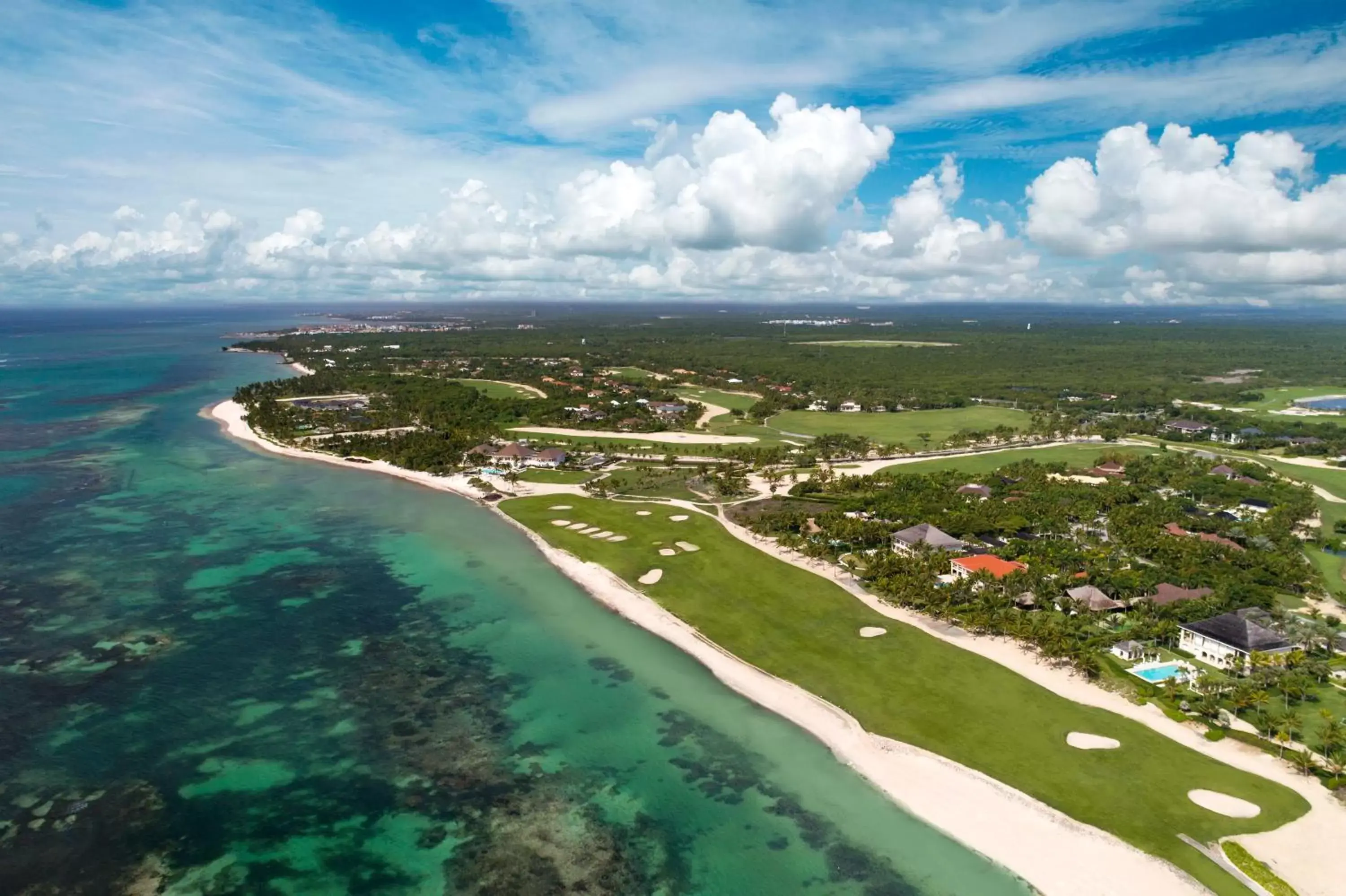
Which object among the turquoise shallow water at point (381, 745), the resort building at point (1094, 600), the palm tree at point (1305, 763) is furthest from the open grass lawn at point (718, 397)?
the palm tree at point (1305, 763)

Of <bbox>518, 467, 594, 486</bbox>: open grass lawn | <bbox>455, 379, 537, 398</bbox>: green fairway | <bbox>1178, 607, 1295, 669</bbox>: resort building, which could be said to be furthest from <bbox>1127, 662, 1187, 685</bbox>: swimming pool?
<bbox>455, 379, 537, 398</bbox>: green fairway

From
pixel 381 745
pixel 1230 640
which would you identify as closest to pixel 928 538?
pixel 1230 640

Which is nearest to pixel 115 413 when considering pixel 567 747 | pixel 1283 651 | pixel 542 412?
pixel 542 412

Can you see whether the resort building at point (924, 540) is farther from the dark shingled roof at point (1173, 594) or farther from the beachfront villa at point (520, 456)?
the beachfront villa at point (520, 456)

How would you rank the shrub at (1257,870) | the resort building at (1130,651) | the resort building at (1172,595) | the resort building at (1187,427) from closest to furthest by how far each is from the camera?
the shrub at (1257,870) → the resort building at (1130,651) → the resort building at (1172,595) → the resort building at (1187,427)

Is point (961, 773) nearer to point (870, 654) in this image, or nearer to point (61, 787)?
point (870, 654)

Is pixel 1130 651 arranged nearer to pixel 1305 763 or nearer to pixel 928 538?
pixel 1305 763
